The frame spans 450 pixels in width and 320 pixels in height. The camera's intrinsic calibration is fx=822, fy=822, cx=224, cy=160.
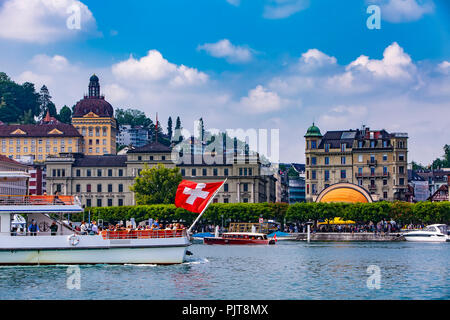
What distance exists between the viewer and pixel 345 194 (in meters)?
123

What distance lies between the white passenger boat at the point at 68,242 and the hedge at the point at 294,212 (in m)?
66.9

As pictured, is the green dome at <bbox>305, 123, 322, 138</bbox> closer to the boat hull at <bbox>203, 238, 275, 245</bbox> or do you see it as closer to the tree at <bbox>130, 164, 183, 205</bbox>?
the tree at <bbox>130, 164, 183, 205</bbox>

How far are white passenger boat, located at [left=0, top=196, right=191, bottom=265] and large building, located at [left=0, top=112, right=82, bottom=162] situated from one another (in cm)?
13103

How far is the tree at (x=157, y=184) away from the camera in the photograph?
12962 cm

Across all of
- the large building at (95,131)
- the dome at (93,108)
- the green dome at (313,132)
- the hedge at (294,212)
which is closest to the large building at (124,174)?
the green dome at (313,132)

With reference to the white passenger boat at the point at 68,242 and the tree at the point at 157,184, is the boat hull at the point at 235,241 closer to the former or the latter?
the white passenger boat at the point at 68,242

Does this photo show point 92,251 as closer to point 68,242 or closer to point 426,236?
point 68,242

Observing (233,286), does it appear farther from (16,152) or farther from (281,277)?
(16,152)

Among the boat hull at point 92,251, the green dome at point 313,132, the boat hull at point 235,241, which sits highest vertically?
the green dome at point 313,132

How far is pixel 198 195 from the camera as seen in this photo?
1836 inches

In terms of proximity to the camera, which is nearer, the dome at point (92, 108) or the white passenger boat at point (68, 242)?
the white passenger boat at point (68, 242)

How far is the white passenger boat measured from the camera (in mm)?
43719

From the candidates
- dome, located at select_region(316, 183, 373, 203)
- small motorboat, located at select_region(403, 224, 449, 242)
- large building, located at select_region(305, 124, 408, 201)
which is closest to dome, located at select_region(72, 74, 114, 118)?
large building, located at select_region(305, 124, 408, 201)
